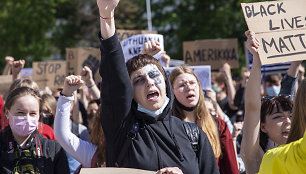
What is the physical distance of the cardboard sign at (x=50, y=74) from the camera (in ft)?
29.3

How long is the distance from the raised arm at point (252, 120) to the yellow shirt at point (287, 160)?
0.84 meters

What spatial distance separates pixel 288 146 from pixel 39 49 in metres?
19.1

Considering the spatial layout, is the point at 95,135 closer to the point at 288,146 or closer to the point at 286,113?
the point at 286,113

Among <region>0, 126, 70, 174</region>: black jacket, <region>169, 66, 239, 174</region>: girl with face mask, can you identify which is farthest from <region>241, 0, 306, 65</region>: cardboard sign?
<region>0, 126, 70, 174</region>: black jacket

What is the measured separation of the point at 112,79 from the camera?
8.46 feet

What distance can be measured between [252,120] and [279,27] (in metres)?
0.90

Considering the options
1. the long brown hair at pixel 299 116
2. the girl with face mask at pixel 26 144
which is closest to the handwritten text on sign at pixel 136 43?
the girl with face mask at pixel 26 144

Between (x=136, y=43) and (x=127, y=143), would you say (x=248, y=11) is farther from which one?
(x=136, y=43)

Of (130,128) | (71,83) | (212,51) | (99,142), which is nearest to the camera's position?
(130,128)

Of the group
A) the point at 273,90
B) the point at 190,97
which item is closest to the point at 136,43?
the point at 273,90

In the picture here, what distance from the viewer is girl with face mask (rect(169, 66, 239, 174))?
13.0 feet

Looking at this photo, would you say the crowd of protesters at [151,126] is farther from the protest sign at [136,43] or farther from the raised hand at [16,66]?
the protest sign at [136,43]

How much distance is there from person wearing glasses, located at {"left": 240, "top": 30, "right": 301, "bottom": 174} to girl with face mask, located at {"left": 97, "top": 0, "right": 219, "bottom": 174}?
44 centimetres

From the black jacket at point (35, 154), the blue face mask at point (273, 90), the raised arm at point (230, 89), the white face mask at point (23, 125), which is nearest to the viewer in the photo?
the black jacket at point (35, 154)
